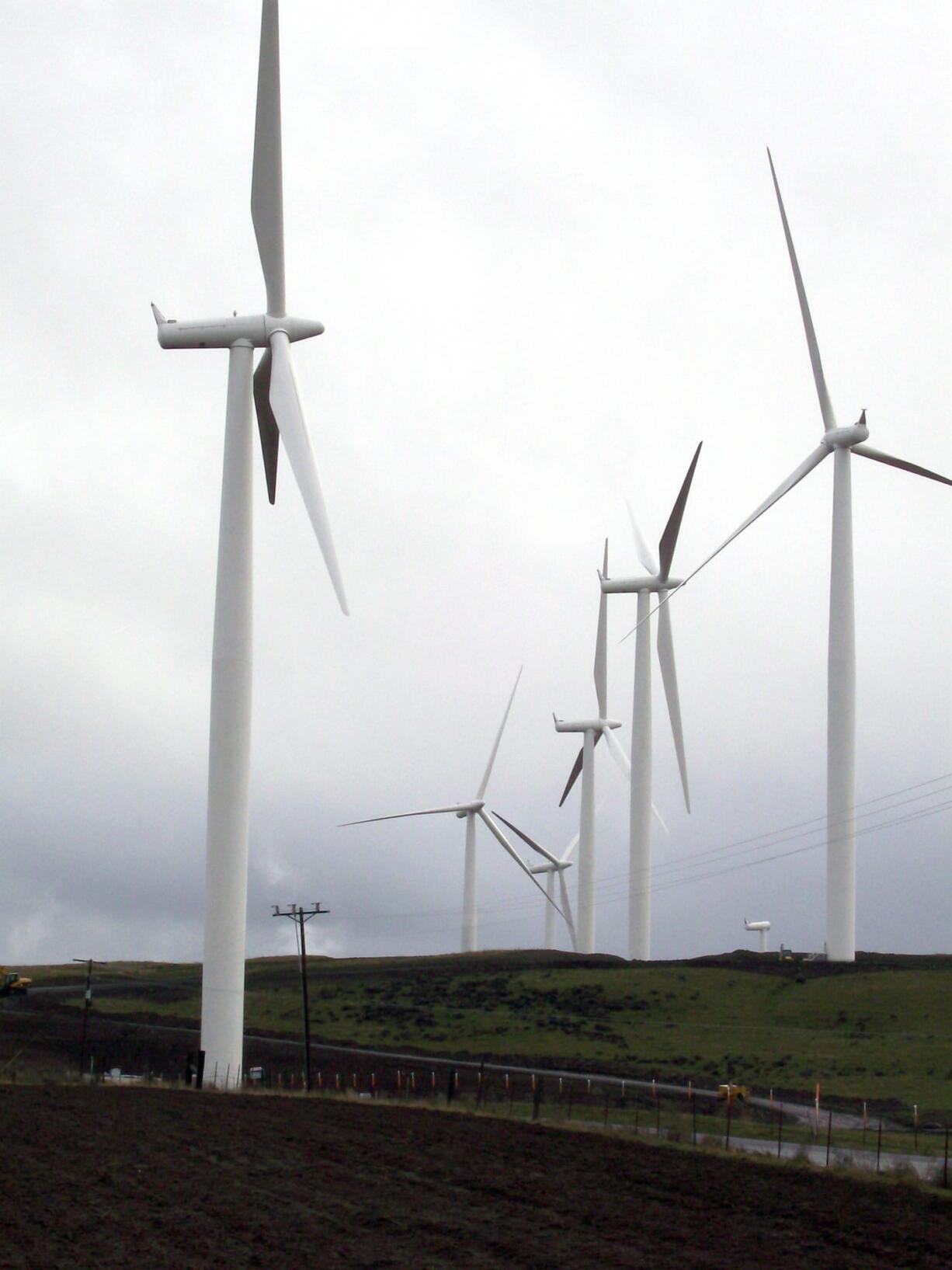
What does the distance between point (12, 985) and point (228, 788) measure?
5591 cm

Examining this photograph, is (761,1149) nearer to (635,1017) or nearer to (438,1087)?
(438,1087)

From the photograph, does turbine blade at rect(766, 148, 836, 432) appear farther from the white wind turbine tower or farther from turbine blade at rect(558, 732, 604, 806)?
turbine blade at rect(558, 732, 604, 806)

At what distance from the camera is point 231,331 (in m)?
54.8

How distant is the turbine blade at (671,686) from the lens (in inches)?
3570

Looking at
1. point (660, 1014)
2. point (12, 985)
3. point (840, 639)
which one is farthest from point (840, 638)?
point (12, 985)

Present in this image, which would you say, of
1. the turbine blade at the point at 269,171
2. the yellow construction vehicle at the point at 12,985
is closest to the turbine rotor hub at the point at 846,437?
the turbine blade at the point at 269,171

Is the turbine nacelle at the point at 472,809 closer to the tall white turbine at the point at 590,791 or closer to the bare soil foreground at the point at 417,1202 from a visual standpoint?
the tall white turbine at the point at 590,791

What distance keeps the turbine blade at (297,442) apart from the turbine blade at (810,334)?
41.2 metres

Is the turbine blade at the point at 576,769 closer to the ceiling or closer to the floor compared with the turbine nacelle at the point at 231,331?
closer to the floor

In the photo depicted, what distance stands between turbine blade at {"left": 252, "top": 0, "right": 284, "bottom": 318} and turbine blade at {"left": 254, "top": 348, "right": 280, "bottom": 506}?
7.85 feet

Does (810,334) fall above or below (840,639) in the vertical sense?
above

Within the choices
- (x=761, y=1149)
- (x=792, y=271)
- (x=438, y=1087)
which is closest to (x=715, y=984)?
(x=438, y=1087)

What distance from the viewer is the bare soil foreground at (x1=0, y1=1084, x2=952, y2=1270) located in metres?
22.2

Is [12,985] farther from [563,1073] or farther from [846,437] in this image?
[846,437]
